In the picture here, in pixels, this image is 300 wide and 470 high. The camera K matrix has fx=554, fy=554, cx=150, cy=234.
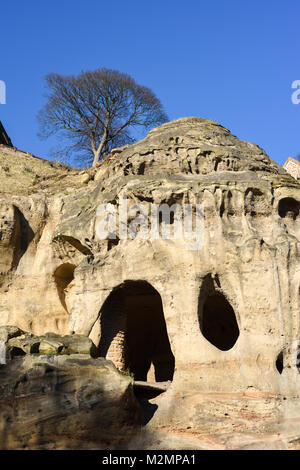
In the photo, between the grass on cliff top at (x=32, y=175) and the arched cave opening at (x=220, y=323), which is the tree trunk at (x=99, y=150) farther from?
the arched cave opening at (x=220, y=323)

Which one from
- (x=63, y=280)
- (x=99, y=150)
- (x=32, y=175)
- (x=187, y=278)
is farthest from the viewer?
(x=99, y=150)

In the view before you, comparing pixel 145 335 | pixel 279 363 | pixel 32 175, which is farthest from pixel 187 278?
pixel 32 175

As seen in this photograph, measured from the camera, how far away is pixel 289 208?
12695mm

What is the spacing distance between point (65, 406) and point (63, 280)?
6.82 metres

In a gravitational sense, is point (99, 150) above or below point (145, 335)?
above

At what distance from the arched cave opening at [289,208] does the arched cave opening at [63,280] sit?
5596mm

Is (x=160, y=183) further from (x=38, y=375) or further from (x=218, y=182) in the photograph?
(x=38, y=375)

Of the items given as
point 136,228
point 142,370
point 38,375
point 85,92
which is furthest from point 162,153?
→ point 85,92

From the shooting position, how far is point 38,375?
8828 millimetres

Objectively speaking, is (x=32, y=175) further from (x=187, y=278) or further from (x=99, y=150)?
(x=187, y=278)

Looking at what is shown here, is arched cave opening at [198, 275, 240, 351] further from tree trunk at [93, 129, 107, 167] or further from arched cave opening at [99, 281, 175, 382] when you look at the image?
tree trunk at [93, 129, 107, 167]

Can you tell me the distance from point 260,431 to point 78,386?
3253 mm

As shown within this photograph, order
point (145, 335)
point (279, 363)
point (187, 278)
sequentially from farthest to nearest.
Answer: point (145, 335) < point (187, 278) < point (279, 363)

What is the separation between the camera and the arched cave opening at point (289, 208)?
12562 millimetres
